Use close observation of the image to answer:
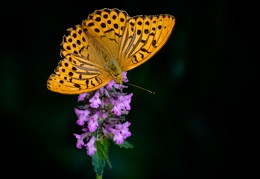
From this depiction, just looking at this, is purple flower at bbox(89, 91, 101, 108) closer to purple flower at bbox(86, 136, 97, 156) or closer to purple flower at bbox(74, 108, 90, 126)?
purple flower at bbox(74, 108, 90, 126)

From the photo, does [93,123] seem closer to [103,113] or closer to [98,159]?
[103,113]

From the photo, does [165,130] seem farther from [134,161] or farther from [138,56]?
[138,56]

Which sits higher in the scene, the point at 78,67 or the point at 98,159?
the point at 78,67

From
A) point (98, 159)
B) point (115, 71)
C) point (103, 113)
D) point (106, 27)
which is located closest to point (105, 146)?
point (98, 159)

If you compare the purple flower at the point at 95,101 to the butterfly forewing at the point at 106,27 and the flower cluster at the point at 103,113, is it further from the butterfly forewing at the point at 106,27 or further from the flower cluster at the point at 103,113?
the butterfly forewing at the point at 106,27

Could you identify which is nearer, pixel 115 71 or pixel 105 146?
pixel 115 71

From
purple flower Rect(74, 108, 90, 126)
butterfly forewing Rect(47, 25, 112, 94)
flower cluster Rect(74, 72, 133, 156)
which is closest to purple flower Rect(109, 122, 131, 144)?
flower cluster Rect(74, 72, 133, 156)

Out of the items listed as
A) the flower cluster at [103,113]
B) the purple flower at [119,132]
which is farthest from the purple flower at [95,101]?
the purple flower at [119,132]
